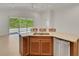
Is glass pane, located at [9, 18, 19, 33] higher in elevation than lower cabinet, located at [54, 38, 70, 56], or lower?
higher

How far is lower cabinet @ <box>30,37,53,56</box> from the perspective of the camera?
3.50m

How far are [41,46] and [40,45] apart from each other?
0.04m

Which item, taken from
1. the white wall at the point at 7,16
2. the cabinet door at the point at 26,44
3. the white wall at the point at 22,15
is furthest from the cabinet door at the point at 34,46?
the white wall at the point at 7,16

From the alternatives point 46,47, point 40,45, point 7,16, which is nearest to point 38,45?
point 40,45

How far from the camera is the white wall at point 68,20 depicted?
272 centimetres

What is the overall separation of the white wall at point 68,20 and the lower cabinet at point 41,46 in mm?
774

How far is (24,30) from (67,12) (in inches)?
38.9

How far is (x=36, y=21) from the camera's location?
9.19 feet

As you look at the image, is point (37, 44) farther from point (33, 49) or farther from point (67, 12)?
point (67, 12)

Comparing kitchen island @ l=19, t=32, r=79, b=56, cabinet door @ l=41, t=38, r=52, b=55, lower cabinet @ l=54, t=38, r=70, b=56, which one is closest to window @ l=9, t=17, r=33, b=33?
kitchen island @ l=19, t=32, r=79, b=56

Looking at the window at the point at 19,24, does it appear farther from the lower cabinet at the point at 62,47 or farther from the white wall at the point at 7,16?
the lower cabinet at the point at 62,47

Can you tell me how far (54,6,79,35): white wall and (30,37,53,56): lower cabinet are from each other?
77cm

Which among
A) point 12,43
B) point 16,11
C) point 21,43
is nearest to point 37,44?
point 21,43

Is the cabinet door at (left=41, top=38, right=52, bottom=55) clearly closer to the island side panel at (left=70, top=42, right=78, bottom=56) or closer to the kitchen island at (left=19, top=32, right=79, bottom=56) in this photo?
the kitchen island at (left=19, top=32, right=79, bottom=56)
